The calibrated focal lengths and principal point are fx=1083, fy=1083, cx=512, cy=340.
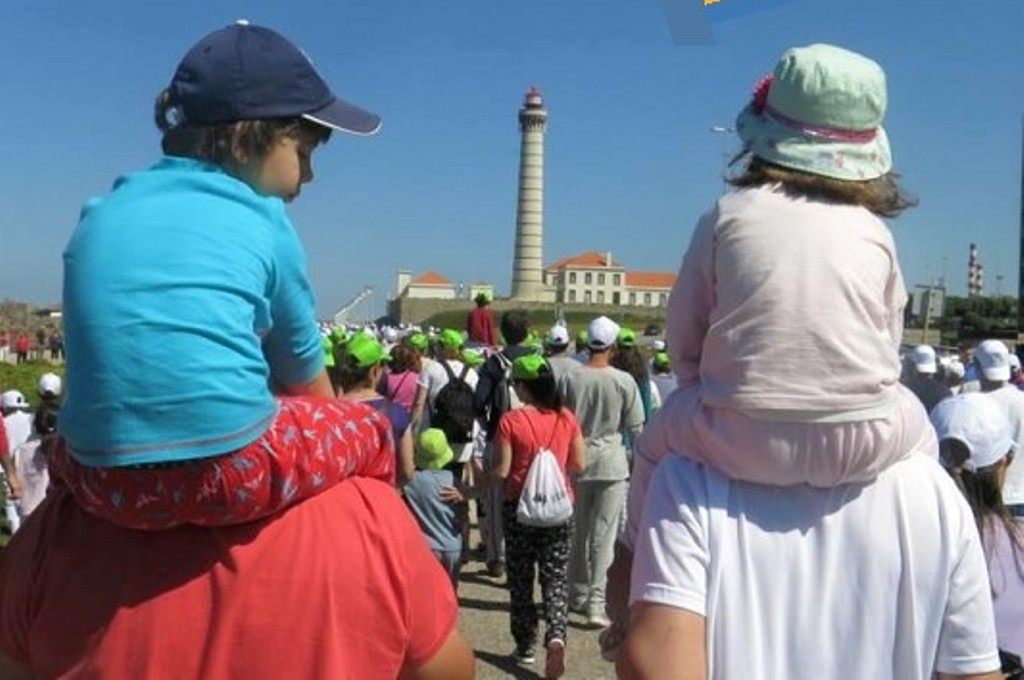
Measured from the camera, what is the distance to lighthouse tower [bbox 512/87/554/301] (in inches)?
4414

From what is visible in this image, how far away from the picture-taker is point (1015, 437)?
23.3 ft

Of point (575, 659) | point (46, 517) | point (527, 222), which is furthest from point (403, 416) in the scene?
point (527, 222)

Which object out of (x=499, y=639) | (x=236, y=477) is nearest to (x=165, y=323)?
(x=236, y=477)

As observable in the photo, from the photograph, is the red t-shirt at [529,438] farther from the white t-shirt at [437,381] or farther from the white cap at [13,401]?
the white cap at [13,401]

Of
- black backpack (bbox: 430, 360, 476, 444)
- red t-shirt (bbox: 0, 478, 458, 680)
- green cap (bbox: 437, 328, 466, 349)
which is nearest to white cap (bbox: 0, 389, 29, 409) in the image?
green cap (bbox: 437, 328, 466, 349)

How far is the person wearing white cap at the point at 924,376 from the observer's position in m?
10.2

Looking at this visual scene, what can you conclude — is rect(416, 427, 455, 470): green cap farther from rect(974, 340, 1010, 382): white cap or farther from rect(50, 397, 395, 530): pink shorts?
rect(50, 397, 395, 530): pink shorts

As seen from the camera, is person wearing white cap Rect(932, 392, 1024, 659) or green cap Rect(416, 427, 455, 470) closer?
person wearing white cap Rect(932, 392, 1024, 659)

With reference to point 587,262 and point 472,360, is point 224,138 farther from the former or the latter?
point 587,262

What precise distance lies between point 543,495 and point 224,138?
5383 millimetres

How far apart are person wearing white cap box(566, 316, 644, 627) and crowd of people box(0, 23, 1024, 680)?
19.3 ft

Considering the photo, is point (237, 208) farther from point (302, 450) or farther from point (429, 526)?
point (429, 526)

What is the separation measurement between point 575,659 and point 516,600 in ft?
2.08

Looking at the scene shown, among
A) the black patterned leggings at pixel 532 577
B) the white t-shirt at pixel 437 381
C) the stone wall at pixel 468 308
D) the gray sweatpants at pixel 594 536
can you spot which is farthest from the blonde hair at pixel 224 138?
the stone wall at pixel 468 308
